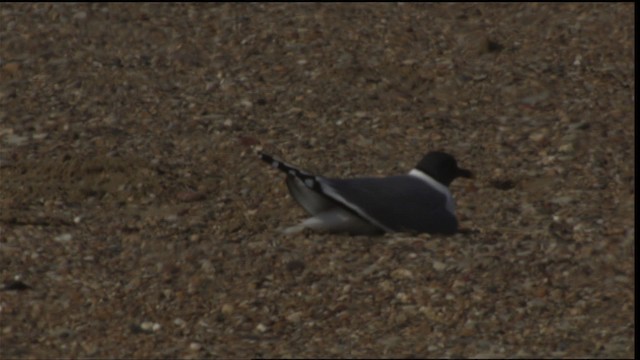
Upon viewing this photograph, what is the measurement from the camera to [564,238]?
25.1 ft

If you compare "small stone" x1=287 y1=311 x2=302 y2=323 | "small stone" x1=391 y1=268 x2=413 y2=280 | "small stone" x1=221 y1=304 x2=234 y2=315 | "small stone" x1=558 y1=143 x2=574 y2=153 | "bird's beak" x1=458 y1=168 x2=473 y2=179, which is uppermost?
"bird's beak" x1=458 y1=168 x2=473 y2=179

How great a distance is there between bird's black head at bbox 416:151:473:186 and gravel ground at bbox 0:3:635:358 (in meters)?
0.21

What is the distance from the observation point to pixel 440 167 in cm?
806

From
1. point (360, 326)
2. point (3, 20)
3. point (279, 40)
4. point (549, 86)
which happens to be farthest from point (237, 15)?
point (360, 326)

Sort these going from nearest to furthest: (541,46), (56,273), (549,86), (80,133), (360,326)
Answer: (360,326) → (56,273) → (80,133) → (549,86) → (541,46)

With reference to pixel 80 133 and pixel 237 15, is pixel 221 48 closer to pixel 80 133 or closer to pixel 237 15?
pixel 237 15

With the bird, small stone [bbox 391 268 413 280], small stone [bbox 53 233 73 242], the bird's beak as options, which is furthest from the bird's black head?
small stone [bbox 53 233 73 242]

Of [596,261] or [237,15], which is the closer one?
[596,261]

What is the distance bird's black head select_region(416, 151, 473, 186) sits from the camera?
26.4 feet

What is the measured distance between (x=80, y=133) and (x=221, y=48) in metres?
1.65

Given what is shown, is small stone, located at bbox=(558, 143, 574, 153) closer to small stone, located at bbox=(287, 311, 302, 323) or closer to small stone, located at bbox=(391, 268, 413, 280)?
small stone, located at bbox=(391, 268, 413, 280)

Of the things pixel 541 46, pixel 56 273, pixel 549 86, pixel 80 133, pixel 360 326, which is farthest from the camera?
pixel 541 46

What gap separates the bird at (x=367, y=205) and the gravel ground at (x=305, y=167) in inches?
3.5

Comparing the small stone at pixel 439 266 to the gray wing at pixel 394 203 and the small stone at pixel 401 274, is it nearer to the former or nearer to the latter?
the small stone at pixel 401 274
